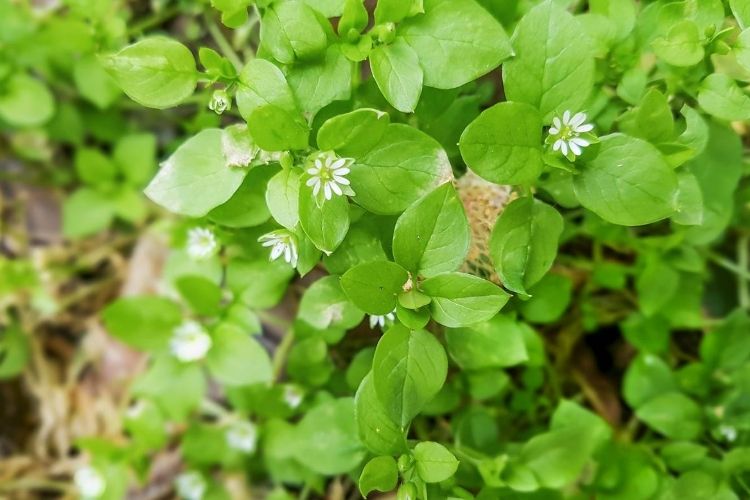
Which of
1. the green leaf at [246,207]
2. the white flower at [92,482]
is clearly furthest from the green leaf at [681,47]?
the white flower at [92,482]

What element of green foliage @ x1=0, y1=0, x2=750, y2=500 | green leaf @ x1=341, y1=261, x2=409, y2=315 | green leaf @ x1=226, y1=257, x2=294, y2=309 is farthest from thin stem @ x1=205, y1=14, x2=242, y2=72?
green leaf @ x1=341, y1=261, x2=409, y2=315

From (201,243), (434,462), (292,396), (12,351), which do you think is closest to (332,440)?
(292,396)

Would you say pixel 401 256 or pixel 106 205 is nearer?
pixel 401 256

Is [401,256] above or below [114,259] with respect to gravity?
above

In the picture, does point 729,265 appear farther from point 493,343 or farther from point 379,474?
point 379,474

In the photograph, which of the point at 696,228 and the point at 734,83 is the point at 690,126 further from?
the point at 696,228

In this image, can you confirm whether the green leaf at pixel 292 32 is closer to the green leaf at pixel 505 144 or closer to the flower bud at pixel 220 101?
the flower bud at pixel 220 101

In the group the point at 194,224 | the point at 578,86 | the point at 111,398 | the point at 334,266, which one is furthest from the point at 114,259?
the point at 578,86
